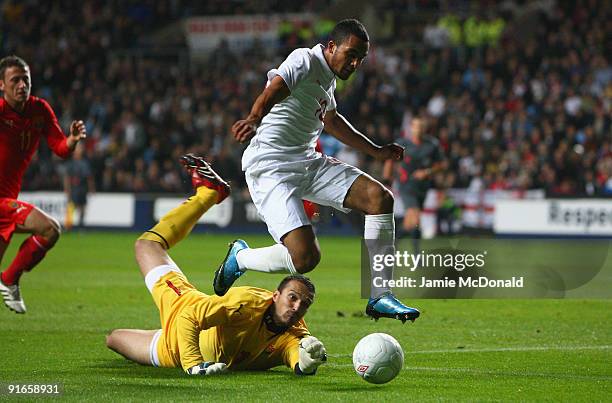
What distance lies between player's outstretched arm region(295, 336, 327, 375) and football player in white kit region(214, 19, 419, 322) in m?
0.79

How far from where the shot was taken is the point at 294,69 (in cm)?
740

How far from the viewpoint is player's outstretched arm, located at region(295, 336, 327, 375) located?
6.78m

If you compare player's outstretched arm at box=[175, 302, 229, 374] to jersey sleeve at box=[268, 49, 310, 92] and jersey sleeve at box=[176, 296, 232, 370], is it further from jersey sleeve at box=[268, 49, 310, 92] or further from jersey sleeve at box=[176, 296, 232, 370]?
jersey sleeve at box=[268, 49, 310, 92]

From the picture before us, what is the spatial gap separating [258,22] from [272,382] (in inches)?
978

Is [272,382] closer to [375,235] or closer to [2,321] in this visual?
[375,235]

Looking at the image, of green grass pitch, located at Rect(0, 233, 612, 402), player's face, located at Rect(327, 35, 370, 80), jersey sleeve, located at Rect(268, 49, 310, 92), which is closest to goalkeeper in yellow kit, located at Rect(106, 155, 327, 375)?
→ green grass pitch, located at Rect(0, 233, 612, 402)

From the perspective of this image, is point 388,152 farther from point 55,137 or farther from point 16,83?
point 16,83

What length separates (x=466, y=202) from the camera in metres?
22.7

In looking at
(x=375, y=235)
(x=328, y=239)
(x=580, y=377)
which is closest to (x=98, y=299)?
(x=375, y=235)

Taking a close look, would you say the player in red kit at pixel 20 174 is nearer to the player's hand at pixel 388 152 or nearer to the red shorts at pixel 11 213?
the red shorts at pixel 11 213

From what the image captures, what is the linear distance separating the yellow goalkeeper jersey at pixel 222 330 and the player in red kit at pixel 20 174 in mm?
2732

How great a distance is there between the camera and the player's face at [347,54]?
7.55m

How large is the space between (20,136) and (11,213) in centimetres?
69

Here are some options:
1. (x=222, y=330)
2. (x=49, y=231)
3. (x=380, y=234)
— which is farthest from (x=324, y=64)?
(x=49, y=231)
